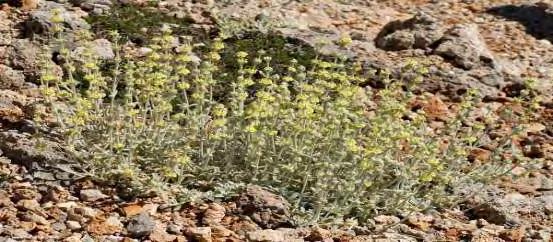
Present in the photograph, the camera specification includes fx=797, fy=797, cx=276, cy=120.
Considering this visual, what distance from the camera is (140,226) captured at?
3920mm

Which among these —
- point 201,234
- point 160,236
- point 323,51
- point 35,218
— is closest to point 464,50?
point 323,51

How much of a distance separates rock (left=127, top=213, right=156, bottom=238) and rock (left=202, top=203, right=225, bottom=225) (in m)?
0.29

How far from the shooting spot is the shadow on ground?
328 inches

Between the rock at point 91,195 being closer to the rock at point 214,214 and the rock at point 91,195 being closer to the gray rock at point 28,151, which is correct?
the gray rock at point 28,151

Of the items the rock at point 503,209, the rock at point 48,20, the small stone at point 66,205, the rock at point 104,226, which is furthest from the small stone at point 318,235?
the rock at point 48,20

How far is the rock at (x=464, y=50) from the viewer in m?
6.91

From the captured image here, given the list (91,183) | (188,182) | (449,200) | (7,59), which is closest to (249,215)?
(188,182)

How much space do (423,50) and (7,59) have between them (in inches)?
141

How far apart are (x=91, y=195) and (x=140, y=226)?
0.40 m

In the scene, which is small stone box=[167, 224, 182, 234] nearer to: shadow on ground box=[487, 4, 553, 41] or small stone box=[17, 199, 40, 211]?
small stone box=[17, 199, 40, 211]

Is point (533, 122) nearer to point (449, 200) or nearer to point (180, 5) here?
point (449, 200)

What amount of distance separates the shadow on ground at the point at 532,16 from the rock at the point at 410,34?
1.39m

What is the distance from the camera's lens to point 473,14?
895 cm

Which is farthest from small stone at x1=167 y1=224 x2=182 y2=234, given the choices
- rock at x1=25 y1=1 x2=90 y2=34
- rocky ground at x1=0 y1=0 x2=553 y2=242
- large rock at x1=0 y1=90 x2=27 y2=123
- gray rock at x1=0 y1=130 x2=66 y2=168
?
rock at x1=25 y1=1 x2=90 y2=34
